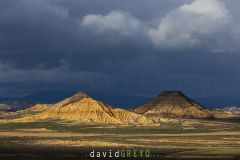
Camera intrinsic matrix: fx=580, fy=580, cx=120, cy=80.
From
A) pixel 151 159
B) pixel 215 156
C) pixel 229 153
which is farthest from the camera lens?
pixel 229 153

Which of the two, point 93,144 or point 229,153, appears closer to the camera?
point 229,153

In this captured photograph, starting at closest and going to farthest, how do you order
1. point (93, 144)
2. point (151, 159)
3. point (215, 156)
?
1. point (151, 159)
2. point (215, 156)
3. point (93, 144)

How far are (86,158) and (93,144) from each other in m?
44.1

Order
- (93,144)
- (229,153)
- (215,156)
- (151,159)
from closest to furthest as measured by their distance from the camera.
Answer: (151,159)
(215,156)
(229,153)
(93,144)

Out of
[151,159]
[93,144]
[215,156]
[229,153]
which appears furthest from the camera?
[93,144]

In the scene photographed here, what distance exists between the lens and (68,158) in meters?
99.2

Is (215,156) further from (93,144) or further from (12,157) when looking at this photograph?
(93,144)

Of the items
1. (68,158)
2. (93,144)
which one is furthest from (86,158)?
(93,144)

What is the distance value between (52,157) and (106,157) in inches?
383

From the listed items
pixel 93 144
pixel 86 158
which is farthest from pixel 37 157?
pixel 93 144

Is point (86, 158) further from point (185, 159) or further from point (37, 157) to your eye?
point (185, 159)

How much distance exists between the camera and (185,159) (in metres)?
98.5

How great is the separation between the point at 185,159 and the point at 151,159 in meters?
5.83

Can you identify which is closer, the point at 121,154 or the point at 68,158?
the point at 68,158
